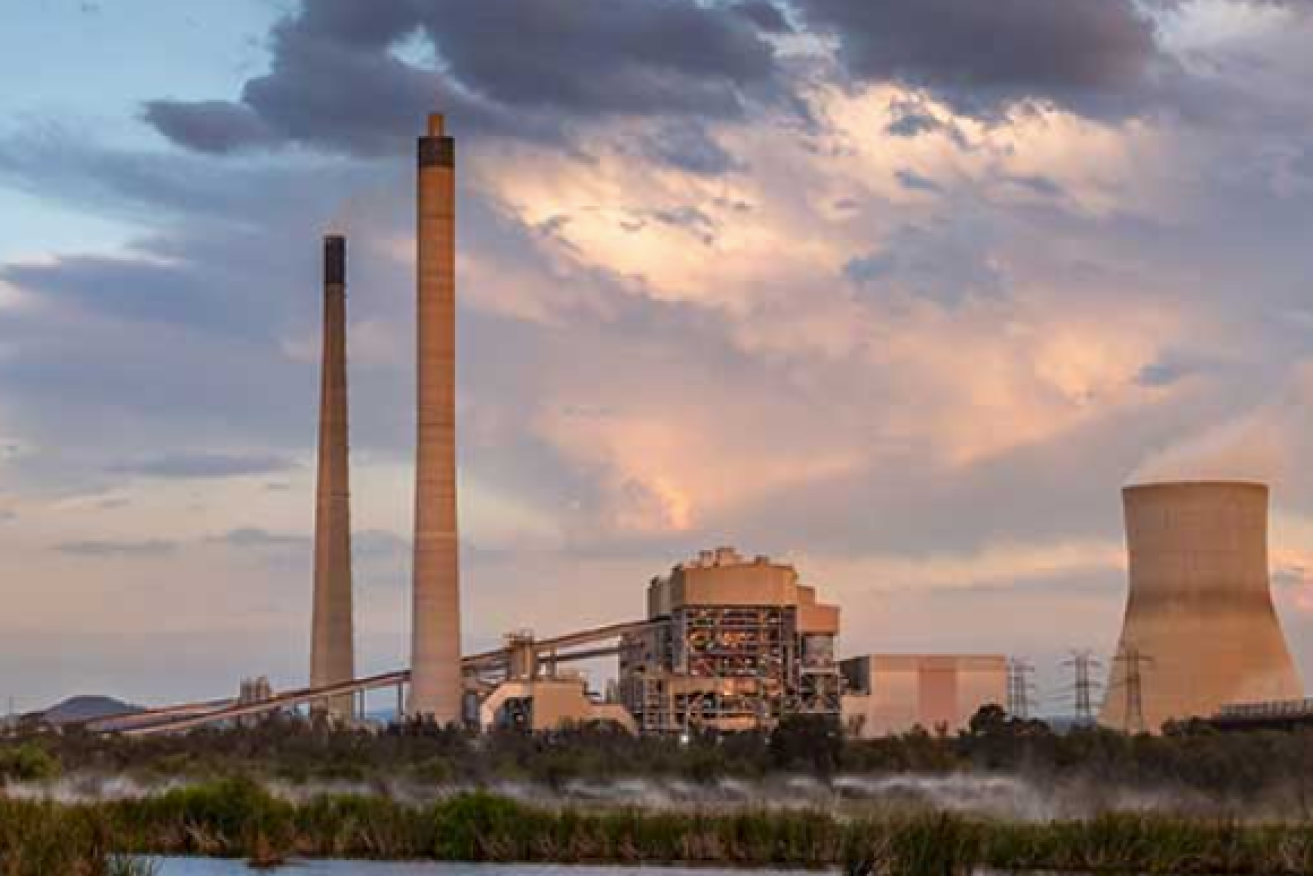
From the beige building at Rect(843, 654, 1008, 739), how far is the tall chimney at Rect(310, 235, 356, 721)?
2455 cm

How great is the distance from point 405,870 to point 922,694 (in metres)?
54.5

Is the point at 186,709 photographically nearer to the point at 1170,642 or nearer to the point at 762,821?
the point at 1170,642

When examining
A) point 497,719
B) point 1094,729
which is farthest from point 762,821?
point 497,719

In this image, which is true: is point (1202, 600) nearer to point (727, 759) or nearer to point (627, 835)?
point (727, 759)

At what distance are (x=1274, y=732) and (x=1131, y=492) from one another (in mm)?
8561

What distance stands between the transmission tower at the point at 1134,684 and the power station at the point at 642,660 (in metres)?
0.10

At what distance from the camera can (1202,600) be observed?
67.7m

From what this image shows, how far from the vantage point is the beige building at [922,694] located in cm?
8956

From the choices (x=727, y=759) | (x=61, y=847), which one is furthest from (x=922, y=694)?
(x=61, y=847)

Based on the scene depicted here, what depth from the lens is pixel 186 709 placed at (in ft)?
329

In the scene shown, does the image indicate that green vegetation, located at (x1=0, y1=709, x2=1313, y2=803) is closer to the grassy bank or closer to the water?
the grassy bank

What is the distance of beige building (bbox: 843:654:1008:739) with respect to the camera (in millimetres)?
89562

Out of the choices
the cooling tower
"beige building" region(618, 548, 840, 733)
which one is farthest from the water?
"beige building" region(618, 548, 840, 733)

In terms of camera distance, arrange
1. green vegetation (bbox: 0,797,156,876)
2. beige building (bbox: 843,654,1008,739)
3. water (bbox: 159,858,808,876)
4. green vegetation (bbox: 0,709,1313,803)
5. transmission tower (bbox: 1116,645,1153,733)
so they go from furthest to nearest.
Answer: beige building (bbox: 843,654,1008,739) → transmission tower (bbox: 1116,645,1153,733) → green vegetation (bbox: 0,709,1313,803) → water (bbox: 159,858,808,876) → green vegetation (bbox: 0,797,156,876)
